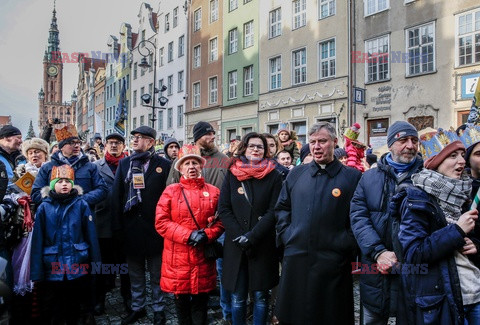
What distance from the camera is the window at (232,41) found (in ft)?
86.2

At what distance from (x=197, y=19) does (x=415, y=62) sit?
19391 millimetres

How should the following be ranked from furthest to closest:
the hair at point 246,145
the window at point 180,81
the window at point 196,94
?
the window at point 180,81
the window at point 196,94
the hair at point 246,145

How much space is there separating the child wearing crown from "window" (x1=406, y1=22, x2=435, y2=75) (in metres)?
15.2

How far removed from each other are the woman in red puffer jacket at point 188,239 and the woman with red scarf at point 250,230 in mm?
200

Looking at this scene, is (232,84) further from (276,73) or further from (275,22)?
(275,22)

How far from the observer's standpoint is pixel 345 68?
1841cm

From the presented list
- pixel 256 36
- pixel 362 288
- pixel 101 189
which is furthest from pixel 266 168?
pixel 256 36

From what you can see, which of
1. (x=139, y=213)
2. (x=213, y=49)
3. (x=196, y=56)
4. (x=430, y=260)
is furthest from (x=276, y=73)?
(x=430, y=260)

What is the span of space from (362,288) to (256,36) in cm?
2295

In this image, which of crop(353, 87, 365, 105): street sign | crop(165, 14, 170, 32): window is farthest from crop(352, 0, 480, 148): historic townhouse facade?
crop(165, 14, 170, 32): window

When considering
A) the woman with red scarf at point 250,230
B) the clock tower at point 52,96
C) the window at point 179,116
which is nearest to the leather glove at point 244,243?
the woman with red scarf at point 250,230

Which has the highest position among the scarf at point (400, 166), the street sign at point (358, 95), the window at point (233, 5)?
the window at point (233, 5)

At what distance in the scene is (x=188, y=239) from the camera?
381 cm

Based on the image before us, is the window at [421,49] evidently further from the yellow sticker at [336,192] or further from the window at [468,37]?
the yellow sticker at [336,192]
